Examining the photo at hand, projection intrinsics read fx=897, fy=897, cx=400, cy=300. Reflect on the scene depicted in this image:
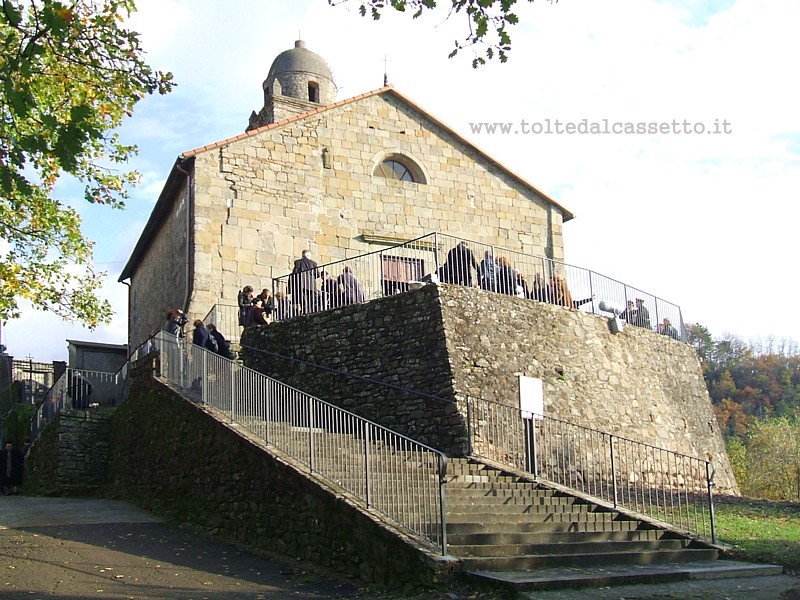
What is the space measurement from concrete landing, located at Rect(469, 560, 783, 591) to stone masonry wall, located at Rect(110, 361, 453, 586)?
0.78m

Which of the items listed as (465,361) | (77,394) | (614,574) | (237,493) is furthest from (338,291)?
(614,574)

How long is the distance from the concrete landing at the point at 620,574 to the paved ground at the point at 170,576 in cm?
15

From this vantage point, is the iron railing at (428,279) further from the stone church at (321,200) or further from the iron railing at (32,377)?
the iron railing at (32,377)

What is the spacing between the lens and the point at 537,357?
1688 cm

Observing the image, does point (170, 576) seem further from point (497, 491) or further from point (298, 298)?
point (298, 298)

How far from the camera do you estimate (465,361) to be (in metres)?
15.7

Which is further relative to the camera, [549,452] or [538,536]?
[549,452]

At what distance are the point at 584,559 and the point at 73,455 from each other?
11.8 metres

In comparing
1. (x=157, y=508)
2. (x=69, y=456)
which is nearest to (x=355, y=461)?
(x=157, y=508)

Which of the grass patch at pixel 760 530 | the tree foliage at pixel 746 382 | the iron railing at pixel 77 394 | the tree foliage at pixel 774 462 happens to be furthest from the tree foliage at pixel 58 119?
the tree foliage at pixel 746 382

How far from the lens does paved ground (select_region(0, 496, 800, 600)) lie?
30.0ft

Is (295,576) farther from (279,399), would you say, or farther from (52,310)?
(52,310)

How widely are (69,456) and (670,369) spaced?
1303cm

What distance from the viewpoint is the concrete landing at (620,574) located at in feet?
29.9
